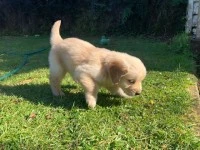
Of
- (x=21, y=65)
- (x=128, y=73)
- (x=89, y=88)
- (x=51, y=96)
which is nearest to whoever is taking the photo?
(x=128, y=73)

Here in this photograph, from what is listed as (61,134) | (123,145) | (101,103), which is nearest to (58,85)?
(101,103)

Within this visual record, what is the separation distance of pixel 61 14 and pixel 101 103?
350 inches

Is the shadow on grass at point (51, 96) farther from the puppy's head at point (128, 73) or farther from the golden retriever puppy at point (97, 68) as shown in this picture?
the puppy's head at point (128, 73)

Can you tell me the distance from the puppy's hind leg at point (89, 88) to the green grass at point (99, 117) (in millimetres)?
107

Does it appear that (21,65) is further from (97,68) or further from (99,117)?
(99,117)

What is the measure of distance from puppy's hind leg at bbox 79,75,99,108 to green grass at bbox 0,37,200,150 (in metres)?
0.11

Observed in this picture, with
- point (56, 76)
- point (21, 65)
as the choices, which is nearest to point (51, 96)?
point (56, 76)

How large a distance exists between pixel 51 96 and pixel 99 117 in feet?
3.41

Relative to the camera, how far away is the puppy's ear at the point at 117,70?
4316 mm

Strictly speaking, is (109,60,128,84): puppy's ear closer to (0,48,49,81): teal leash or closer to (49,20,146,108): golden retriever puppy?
(49,20,146,108): golden retriever puppy

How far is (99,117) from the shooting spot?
172 inches

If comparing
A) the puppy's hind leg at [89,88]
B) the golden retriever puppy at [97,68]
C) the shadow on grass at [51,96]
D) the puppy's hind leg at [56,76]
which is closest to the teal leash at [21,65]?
the shadow on grass at [51,96]

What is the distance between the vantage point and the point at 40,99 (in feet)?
16.5

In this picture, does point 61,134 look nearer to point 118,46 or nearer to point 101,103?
point 101,103
